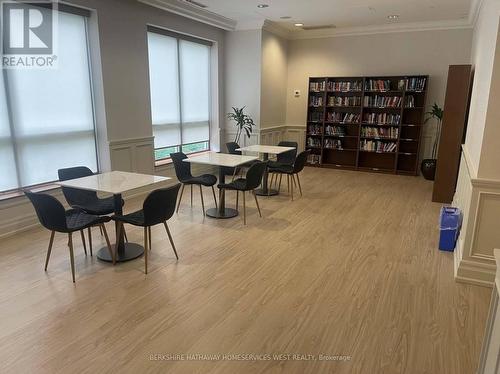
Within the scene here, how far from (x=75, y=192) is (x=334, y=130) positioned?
19.9 ft

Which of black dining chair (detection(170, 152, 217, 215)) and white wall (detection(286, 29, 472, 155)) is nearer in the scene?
black dining chair (detection(170, 152, 217, 215))

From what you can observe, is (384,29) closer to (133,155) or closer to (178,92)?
(178,92)

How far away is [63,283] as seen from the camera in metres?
3.15

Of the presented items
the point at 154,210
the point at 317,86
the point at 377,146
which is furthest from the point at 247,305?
the point at 317,86

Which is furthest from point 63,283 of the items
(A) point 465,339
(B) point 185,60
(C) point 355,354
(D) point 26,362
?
(B) point 185,60

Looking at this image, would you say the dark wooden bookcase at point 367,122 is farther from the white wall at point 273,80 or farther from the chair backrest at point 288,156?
the chair backrest at point 288,156

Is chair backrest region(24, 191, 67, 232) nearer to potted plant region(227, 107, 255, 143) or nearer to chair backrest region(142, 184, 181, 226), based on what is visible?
chair backrest region(142, 184, 181, 226)

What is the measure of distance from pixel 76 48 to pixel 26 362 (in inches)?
159

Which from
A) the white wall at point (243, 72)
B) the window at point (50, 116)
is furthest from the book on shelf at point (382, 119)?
the window at point (50, 116)

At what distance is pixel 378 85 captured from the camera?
775cm

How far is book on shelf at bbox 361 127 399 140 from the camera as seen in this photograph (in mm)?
7785

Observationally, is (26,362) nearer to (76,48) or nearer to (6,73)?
(6,73)

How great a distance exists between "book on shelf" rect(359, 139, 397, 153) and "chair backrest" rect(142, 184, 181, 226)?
582 cm

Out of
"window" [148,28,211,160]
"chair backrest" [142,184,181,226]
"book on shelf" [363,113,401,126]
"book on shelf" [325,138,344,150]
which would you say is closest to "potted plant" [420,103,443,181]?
"book on shelf" [363,113,401,126]
